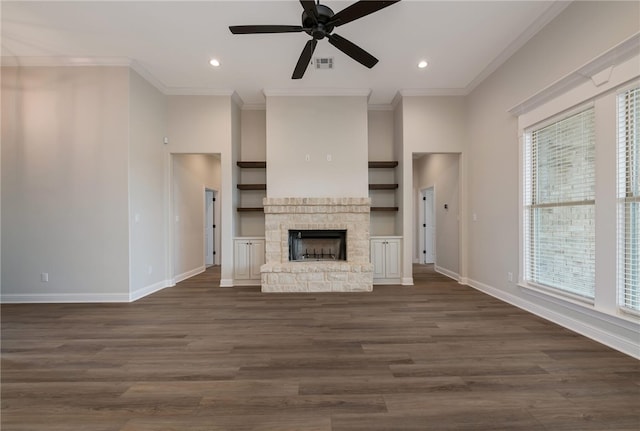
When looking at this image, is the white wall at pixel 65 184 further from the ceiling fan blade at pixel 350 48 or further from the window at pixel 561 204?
the window at pixel 561 204

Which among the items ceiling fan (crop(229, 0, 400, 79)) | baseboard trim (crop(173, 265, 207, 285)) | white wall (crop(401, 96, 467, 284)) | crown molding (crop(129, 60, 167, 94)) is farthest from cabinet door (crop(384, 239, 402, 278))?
crown molding (crop(129, 60, 167, 94))

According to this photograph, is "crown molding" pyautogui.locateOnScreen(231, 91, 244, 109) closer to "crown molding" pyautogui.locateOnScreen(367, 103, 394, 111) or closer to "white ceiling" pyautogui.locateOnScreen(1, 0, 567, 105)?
"white ceiling" pyautogui.locateOnScreen(1, 0, 567, 105)

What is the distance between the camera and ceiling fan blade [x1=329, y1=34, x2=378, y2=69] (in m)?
2.78

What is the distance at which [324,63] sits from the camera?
13.0 feet

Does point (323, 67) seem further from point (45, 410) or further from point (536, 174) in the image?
point (45, 410)

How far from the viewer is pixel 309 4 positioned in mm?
2373

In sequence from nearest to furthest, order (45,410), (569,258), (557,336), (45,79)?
1. (45,410)
2. (557,336)
3. (569,258)
4. (45,79)

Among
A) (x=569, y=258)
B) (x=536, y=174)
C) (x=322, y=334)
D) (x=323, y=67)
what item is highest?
(x=323, y=67)

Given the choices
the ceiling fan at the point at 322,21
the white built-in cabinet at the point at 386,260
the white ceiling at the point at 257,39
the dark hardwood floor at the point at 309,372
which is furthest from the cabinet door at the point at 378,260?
the ceiling fan at the point at 322,21

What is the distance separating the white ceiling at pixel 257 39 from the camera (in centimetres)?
297

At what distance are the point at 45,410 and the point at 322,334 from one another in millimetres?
1963

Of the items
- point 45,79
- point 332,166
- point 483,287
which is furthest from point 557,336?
point 45,79

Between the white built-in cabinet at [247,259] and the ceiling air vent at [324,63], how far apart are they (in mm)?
2897

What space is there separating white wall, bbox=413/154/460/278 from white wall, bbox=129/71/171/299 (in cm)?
521
